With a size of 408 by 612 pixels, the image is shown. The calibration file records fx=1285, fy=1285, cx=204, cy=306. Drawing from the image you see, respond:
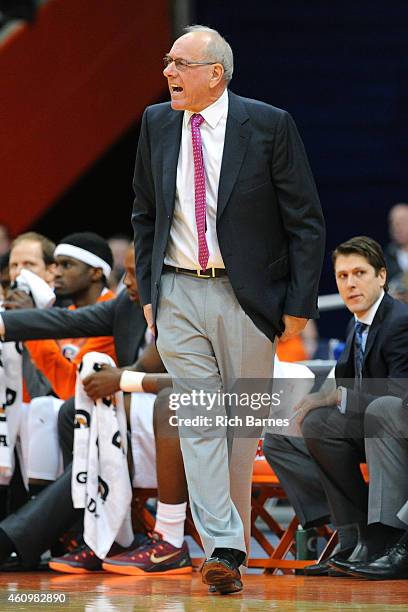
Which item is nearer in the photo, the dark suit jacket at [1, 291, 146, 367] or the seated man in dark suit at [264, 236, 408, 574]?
the seated man in dark suit at [264, 236, 408, 574]

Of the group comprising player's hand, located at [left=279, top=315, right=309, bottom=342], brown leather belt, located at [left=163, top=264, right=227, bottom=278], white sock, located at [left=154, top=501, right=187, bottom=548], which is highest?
brown leather belt, located at [left=163, top=264, right=227, bottom=278]

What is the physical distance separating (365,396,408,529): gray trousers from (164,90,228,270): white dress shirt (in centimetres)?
94

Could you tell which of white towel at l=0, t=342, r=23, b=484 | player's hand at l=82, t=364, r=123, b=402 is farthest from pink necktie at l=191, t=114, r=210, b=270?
white towel at l=0, t=342, r=23, b=484

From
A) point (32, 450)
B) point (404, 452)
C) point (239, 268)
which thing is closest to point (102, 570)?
point (32, 450)

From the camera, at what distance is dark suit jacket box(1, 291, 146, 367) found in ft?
17.1

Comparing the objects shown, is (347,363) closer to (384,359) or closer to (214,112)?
(384,359)

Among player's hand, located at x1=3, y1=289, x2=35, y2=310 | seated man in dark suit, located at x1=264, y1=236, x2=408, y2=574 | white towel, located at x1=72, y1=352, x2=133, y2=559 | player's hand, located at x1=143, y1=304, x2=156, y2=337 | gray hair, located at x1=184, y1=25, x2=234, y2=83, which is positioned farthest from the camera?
player's hand, located at x1=3, y1=289, x2=35, y2=310

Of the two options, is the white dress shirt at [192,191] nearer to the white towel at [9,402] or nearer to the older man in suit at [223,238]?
the older man in suit at [223,238]

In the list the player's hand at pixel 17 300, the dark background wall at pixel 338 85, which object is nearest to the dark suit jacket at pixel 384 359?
the player's hand at pixel 17 300

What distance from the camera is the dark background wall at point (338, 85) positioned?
36.7ft

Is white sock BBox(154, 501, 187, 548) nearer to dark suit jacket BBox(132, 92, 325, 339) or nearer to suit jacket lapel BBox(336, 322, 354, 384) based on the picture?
suit jacket lapel BBox(336, 322, 354, 384)

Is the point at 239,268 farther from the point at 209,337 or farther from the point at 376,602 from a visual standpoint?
the point at 376,602

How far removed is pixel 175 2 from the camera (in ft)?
37.6

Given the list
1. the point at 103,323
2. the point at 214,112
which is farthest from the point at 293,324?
the point at 103,323
